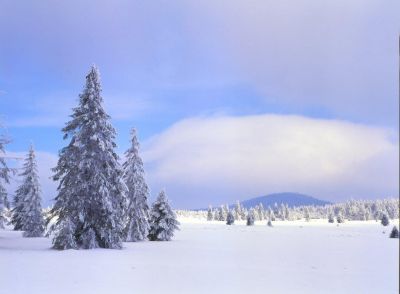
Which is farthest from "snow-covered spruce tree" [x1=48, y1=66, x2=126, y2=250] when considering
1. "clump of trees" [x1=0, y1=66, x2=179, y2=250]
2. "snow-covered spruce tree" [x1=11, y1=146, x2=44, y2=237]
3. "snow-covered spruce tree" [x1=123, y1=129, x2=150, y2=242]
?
"snow-covered spruce tree" [x1=11, y1=146, x2=44, y2=237]

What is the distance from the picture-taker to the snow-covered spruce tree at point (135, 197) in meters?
47.3

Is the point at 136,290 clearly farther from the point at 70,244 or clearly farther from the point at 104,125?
the point at 104,125

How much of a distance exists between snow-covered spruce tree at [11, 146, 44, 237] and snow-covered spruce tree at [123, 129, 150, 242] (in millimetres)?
13142

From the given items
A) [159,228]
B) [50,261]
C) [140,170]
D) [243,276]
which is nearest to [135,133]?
[140,170]

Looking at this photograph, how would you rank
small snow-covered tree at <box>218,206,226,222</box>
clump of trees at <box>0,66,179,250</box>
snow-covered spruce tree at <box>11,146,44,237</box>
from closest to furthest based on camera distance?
clump of trees at <box>0,66,179,250</box> < snow-covered spruce tree at <box>11,146,44,237</box> < small snow-covered tree at <box>218,206,226,222</box>

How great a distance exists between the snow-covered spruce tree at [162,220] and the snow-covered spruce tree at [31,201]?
49.5ft

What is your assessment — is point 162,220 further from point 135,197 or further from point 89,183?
point 89,183

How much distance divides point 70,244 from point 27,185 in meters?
34.0

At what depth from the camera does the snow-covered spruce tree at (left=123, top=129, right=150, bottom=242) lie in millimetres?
47281

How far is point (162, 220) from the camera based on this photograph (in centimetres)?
4812

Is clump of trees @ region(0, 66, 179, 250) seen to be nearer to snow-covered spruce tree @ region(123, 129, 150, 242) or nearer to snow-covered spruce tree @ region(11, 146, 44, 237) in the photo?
snow-covered spruce tree @ region(123, 129, 150, 242)

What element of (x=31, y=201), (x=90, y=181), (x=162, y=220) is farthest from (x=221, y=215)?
(x=90, y=181)

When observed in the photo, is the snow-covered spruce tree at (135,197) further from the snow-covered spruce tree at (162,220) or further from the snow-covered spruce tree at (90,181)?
the snow-covered spruce tree at (90,181)

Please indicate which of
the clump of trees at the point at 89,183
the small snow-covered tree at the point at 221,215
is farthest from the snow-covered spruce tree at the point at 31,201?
the small snow-covered tree at the point at 221,215
